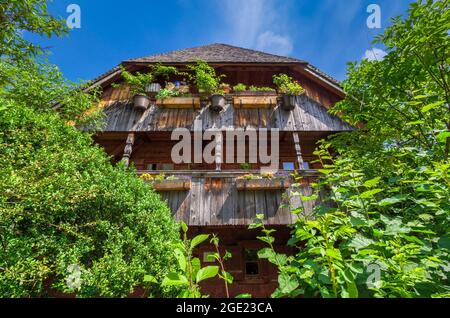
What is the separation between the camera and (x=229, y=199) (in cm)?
716

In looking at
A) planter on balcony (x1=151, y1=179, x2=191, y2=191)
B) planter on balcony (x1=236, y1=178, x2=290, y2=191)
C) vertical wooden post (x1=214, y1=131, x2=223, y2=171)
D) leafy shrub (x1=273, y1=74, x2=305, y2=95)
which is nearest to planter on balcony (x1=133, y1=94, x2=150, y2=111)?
vertical wooden post (x1=214, y1=131, x2=223, y2=171)

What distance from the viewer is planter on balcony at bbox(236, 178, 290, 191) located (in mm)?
7109

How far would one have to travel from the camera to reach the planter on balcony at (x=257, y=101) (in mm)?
9641

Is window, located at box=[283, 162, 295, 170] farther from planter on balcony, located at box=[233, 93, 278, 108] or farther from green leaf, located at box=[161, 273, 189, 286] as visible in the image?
green leaf, located at box=[161, 273, 189, 286]

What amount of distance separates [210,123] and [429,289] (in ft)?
27.8

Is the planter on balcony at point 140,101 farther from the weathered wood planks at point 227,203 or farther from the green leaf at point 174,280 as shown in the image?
the green leaf at point 174,280

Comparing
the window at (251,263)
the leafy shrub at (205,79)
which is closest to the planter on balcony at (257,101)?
the leafy shrub at (205,79)

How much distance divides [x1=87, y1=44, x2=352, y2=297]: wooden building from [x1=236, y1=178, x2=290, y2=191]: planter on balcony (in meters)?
0.03

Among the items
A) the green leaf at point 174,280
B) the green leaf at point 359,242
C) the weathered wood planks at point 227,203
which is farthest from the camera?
the weathered wood planks at point 227,203

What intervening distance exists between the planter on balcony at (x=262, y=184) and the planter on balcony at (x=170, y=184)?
157 cm

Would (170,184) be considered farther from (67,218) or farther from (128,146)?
(67,218)
